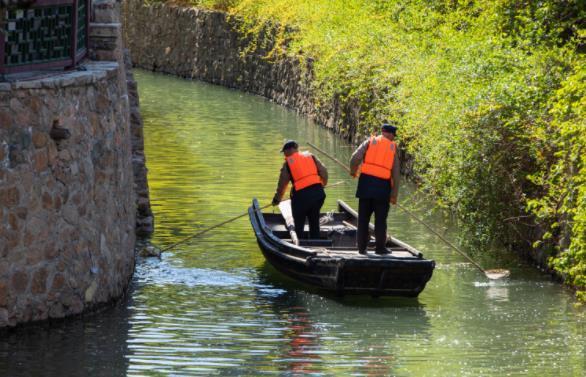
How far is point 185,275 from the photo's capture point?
691 inches

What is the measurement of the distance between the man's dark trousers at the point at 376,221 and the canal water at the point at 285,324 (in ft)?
2.29

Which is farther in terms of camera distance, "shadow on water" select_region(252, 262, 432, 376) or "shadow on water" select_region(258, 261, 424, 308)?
"shadow on water" select_region(258, 261, 424, 308)

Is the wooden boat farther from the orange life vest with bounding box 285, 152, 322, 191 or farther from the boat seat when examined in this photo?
the orange life vest with bounding box 285, 152, 322, 191

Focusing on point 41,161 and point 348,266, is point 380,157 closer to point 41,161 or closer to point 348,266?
point 348,266

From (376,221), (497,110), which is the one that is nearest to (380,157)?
(376,221)

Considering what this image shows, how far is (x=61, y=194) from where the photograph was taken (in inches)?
545

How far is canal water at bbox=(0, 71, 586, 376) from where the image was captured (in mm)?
13094

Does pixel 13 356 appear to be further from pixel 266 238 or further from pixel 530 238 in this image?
pixel 530 238

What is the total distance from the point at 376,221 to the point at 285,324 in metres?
2.23

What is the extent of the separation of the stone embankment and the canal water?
0.35 metres

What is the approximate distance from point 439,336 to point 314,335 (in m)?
1.31

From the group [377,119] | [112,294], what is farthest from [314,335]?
[377,119]

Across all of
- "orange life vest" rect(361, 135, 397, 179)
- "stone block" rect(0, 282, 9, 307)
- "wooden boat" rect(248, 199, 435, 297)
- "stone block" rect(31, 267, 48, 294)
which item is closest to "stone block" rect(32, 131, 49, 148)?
"stone block" rect(31, 267, 48, 294)

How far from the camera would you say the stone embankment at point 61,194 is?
1316cm
